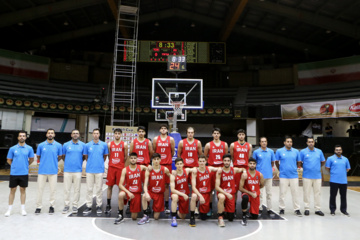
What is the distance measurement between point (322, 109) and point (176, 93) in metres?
10.5

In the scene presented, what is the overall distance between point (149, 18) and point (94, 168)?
1597cm

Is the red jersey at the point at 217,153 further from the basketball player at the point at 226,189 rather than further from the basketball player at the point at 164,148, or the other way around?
the basketball player at the point at 164,148

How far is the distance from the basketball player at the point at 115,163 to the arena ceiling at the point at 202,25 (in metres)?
11.5

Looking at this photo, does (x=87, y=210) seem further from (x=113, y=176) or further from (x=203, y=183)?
(x=203, y=183)

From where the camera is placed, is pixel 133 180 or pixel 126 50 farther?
pixel 126 50

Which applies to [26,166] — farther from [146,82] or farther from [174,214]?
[146,82]

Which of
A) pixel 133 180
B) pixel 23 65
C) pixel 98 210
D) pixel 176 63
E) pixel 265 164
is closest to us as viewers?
pixel 133 180

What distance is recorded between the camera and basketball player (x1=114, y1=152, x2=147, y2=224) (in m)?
5.15

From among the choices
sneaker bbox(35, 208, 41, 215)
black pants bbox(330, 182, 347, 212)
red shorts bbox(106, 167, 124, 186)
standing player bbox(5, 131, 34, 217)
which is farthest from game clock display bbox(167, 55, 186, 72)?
sneaker bbox(35, 208, 41, 215)

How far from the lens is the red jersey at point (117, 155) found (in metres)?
5.91

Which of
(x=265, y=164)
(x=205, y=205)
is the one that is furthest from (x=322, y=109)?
(x=205, y=205)

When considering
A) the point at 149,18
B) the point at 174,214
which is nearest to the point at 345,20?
the point at 149,18

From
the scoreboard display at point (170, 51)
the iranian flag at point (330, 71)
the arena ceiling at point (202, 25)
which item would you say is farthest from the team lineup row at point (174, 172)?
the iranian flag at point (330, 71)

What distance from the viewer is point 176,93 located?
33.8 feet
